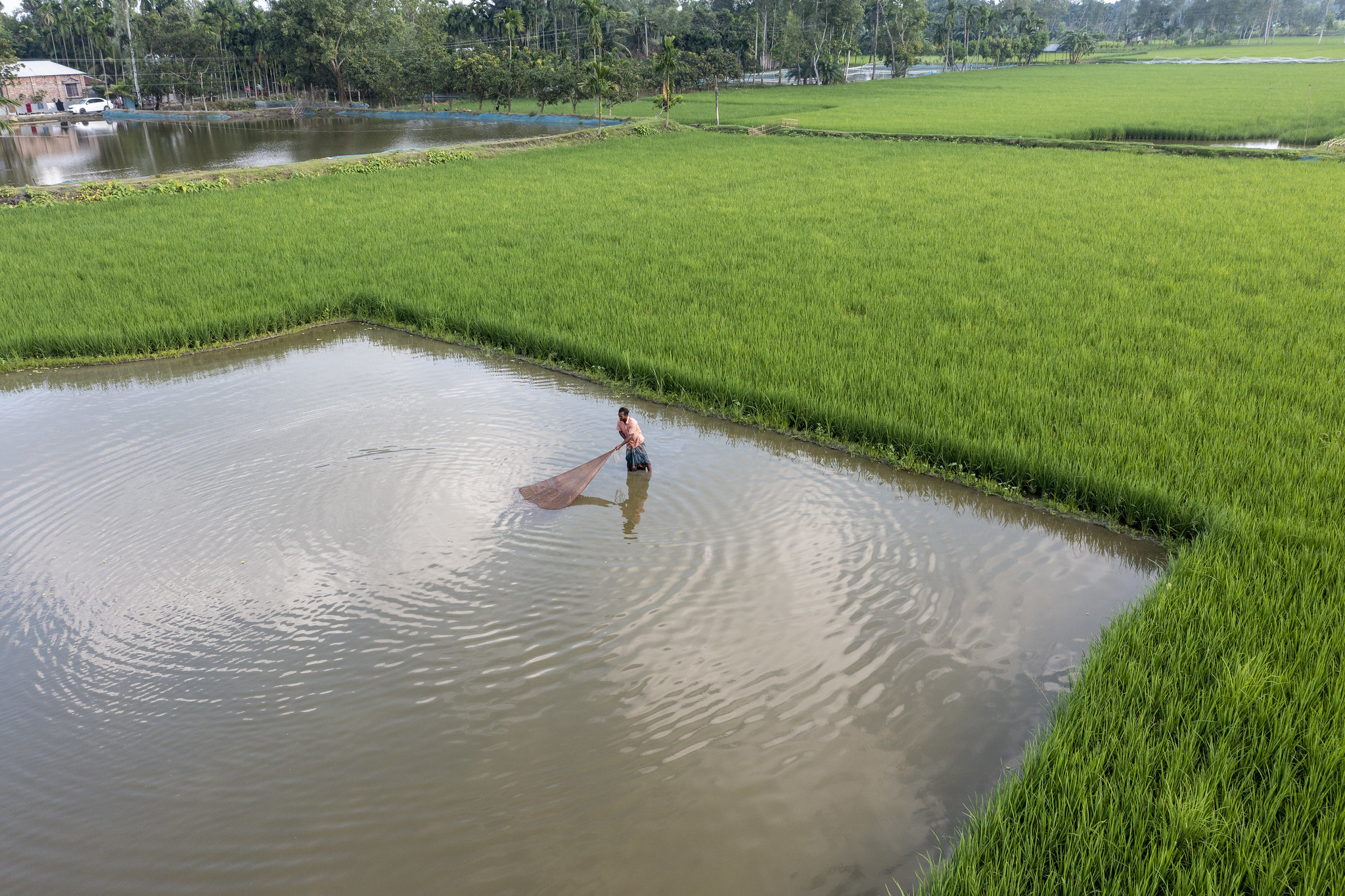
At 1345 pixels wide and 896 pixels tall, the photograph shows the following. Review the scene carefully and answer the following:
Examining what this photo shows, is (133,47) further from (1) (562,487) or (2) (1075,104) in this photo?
(1) (562,487)

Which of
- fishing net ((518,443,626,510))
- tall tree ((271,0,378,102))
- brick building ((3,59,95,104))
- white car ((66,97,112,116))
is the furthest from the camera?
brick building ((3,59,95,104))

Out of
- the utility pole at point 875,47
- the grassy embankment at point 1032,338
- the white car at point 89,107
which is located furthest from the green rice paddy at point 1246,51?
the white car at point 89,107

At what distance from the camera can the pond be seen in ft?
72.7

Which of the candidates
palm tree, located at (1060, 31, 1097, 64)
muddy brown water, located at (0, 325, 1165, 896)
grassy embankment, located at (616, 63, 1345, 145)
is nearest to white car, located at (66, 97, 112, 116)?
grassy embankment, located at (616, 63, 1345, 145)

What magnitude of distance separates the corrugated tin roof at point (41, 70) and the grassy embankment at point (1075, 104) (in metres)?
34.9

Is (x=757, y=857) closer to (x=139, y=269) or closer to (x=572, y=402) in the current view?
(x=572, y=402)

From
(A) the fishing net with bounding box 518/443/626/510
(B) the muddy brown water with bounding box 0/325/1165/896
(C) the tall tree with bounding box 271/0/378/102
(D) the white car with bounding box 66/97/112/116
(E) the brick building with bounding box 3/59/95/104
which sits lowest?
(B) the muddy brown water with bounding box 0/325/1165/896

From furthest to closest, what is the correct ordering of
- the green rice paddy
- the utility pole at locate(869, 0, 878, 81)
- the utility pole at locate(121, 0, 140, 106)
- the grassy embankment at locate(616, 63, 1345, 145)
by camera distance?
the green rice paddy
the utility pole at locate(869, 0, 878, 81)
the utility pole at locate(121, 0, 140, 106)
the grassy embankment at locate(616, 63, 1345, 145)

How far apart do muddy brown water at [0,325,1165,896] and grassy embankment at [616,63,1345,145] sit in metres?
22.3

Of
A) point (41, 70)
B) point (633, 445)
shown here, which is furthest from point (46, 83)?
point (633, 445)

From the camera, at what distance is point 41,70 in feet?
155

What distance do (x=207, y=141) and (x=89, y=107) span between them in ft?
70.7

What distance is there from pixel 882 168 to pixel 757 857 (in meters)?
17.0

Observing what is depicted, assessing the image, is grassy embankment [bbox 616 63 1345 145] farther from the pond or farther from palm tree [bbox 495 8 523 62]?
the pond
